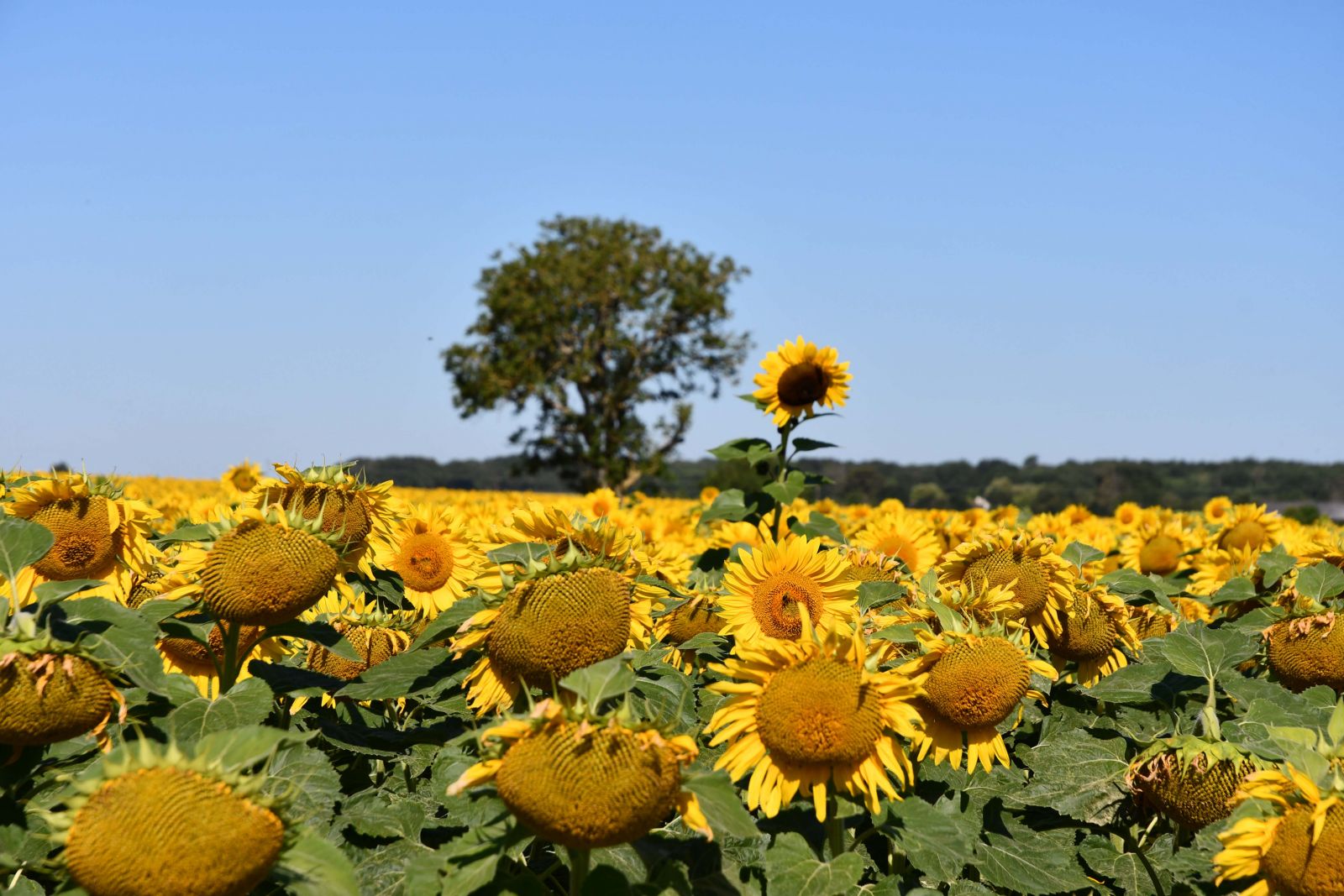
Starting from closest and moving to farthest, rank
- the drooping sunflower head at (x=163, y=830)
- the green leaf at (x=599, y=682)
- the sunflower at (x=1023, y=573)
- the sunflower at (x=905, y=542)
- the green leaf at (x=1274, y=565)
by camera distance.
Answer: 1. the drooping sunflower head at (x=163, y=830)
2. the green leaf at (x=599, y=682)
3. the sunflower at (x=1023, y=573)
4. the green leaf at (x=1274, y=565)
5. the sunflower at (x=905, y=542)

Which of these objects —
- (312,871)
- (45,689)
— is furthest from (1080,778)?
(45,689)

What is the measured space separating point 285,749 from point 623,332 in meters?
55.0

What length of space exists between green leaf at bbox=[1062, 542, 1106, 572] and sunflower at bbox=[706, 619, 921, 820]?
7.03 feet

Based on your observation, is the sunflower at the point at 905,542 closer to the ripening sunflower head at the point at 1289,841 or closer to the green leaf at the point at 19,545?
the ripening sunflower head at the point at 1289,841

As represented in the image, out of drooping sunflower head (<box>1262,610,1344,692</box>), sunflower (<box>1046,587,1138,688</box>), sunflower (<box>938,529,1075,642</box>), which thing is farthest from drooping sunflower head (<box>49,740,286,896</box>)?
drooping sunflower head (<box>1262,610,1344,692</box>)

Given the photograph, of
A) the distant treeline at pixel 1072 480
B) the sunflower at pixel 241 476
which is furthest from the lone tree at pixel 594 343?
the sunflower at pixel 241 476

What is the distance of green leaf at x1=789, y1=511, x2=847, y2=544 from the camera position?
5863 millimetres

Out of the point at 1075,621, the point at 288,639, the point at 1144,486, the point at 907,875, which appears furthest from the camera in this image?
the point at 1144,486

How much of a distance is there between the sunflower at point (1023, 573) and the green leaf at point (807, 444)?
71.8 inches

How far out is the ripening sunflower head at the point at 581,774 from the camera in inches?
79.5

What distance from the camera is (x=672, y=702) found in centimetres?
276

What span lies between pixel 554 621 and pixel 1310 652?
2765 mm

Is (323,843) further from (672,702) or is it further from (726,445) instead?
(726,445)

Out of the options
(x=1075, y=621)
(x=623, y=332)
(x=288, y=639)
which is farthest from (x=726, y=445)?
(x=623, y=332)
